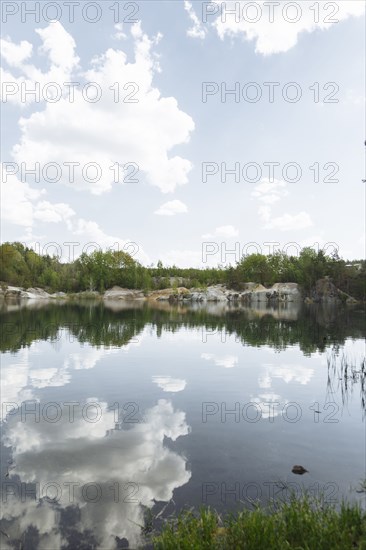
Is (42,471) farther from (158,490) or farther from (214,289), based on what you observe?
(214,289)

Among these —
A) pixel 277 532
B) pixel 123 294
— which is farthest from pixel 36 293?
pixel 277 532

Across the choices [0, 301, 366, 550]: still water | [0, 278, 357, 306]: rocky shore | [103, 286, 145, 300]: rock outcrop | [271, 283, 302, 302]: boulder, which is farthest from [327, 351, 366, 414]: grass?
[103, 286, 145, 300]: rock outcrop

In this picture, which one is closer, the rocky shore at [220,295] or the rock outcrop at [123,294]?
the rocky shore at [220,295]

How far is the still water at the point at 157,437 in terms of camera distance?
9055 mm

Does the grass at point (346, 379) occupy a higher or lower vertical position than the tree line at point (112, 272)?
lower

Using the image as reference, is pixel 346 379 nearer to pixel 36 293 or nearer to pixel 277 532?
pixel 277 532

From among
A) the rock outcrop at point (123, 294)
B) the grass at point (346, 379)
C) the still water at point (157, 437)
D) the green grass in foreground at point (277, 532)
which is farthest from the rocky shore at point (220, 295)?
the green grass in foreground at point (277, 532)

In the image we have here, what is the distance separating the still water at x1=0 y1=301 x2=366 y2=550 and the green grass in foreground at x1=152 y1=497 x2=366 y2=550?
49.9 inches

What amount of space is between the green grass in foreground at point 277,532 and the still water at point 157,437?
1.27m

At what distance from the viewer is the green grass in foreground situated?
6.76 m

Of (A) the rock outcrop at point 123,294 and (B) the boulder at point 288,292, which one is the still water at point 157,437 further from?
(A) the rock outcrop at point 123,294

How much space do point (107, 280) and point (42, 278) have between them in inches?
1104

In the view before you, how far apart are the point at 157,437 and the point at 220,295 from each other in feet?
462

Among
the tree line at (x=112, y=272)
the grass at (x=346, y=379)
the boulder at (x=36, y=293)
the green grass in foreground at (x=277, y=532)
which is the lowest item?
the grass at (x=346, y=379)
